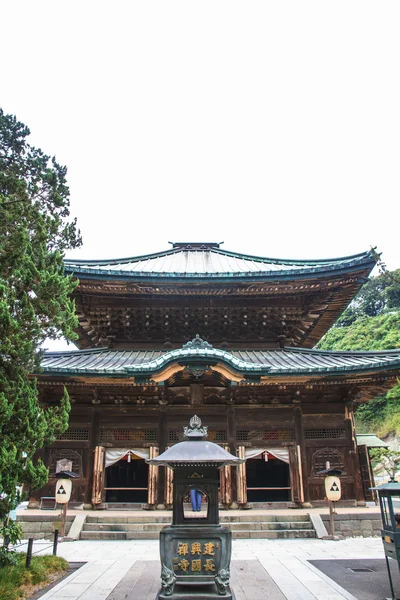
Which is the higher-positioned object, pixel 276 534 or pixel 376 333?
pixel 376 333

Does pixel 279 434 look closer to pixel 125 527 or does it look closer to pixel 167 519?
pixel 167 519

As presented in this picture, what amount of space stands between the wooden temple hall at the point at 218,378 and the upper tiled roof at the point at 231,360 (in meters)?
0.04

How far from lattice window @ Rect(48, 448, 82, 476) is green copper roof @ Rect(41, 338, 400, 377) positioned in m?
→ 2.81

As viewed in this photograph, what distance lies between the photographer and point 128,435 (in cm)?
1321

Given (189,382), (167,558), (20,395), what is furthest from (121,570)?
(189,382)

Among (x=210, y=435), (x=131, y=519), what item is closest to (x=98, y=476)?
(x=131, y=519)

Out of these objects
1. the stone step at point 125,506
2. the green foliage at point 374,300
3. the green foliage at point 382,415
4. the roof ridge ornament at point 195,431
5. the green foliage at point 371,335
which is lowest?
the stone step at point 125,506

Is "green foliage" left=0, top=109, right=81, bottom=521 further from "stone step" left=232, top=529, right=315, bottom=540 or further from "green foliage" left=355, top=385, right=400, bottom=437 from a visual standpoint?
"green foliage" left=355, top=385, right=400, bottom=437

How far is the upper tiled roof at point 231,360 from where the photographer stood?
440 inches

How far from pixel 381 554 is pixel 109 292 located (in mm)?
10657

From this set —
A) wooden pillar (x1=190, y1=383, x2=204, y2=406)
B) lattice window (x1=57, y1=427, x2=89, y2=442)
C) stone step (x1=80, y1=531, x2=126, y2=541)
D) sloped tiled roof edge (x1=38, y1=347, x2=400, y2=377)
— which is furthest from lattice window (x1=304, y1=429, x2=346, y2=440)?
lattice window (x1=57, y1=427, x2=89, y2=442)

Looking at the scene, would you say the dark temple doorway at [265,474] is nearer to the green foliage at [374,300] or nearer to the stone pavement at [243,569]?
the stone pavement at [243,569]

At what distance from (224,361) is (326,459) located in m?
5.16

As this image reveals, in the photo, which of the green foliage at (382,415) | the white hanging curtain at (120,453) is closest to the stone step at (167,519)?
the white hanging curtain at (120,453)
